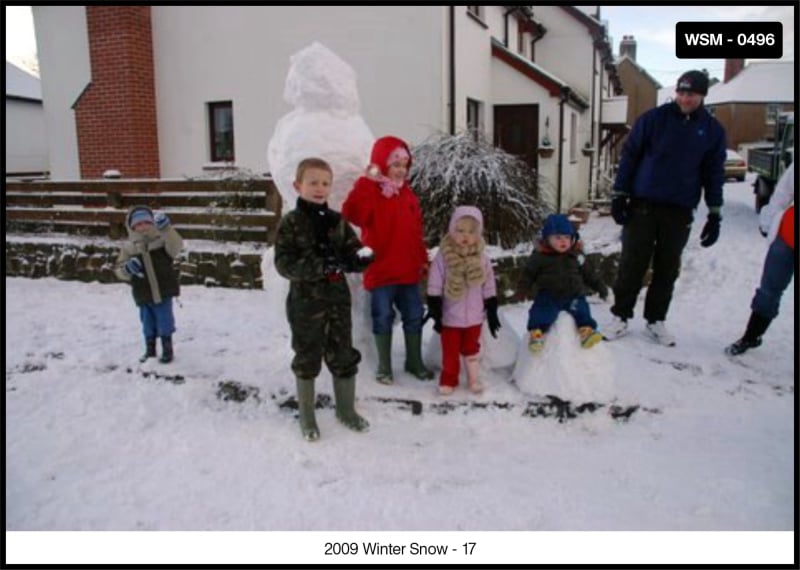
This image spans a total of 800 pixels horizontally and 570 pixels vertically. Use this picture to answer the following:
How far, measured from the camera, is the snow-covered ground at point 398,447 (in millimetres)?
2630

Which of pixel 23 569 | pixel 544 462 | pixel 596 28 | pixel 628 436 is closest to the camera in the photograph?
pixel 23 569

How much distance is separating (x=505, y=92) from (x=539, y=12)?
149 inches

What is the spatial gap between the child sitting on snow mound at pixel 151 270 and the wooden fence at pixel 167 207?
295 cm

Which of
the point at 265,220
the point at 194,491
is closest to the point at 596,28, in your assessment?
the point at 265,220

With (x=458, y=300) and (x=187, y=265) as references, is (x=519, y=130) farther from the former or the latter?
(x=458, y=300)

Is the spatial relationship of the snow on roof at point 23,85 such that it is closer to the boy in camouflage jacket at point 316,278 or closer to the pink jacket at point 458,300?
the boy in camouflage jacket at point 316,278

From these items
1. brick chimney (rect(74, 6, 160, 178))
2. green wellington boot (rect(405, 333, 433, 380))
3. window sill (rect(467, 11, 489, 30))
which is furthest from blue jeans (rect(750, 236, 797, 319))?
brick chimney (rect(74, 6, 160, 178))

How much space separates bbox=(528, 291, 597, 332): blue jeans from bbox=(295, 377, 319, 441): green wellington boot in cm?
133

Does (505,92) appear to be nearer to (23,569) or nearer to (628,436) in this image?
(628,436)

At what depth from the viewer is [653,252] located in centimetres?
452

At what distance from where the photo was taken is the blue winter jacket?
4141 millimetres

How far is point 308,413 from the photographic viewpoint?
3.28 meters

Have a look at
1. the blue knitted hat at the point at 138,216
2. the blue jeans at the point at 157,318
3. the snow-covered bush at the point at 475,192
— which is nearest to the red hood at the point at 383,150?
the blue knitted hat at the point at 138,216

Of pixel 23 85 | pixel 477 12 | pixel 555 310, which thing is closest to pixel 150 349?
pixel 555 310
